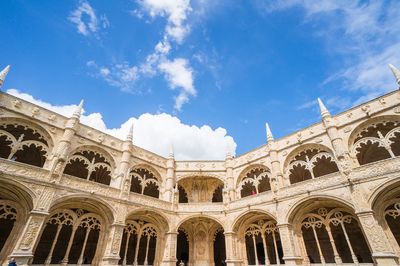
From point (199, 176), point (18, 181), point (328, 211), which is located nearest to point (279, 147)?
point (328, 211)

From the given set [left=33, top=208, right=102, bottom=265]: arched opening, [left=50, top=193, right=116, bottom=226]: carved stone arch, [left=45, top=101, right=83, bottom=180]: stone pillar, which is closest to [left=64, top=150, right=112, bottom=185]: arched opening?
[left=45, top=101, right=83, bottom=180]: stone pillar

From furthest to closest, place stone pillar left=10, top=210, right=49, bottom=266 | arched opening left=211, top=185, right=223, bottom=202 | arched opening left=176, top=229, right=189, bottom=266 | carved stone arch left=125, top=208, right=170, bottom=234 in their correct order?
arched opening left=211, top=185, right=223, bottom=202 → arched opening left=176, top=229, right=189, bottom=266 → carved stone arch left=125, top=208, right=170, bottom=234 → stone pillar left=10, top=210, right=49, bottom=266

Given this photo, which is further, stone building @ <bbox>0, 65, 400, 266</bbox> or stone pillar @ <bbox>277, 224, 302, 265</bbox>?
stone pillar @ <bbox>277, 224, 302, 265</bbox>

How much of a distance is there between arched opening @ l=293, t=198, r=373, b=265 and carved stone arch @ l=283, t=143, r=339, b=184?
216 cm

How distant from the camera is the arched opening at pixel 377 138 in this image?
12414 mm

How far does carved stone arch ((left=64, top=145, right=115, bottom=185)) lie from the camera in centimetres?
1490

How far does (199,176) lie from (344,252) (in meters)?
12.6

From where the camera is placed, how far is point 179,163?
2008 centimetres

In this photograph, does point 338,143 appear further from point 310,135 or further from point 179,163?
point 179,163

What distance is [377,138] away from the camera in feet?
42.0

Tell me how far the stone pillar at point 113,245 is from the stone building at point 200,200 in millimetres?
61

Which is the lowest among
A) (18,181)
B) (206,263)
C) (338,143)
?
(206,263)

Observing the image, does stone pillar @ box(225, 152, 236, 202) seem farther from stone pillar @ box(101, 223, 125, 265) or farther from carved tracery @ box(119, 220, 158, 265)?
stone pillar @ box(101, 223, 125, 265)

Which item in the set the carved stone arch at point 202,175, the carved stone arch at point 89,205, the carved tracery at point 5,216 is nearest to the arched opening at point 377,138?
the carved stone arch at point 202,175
